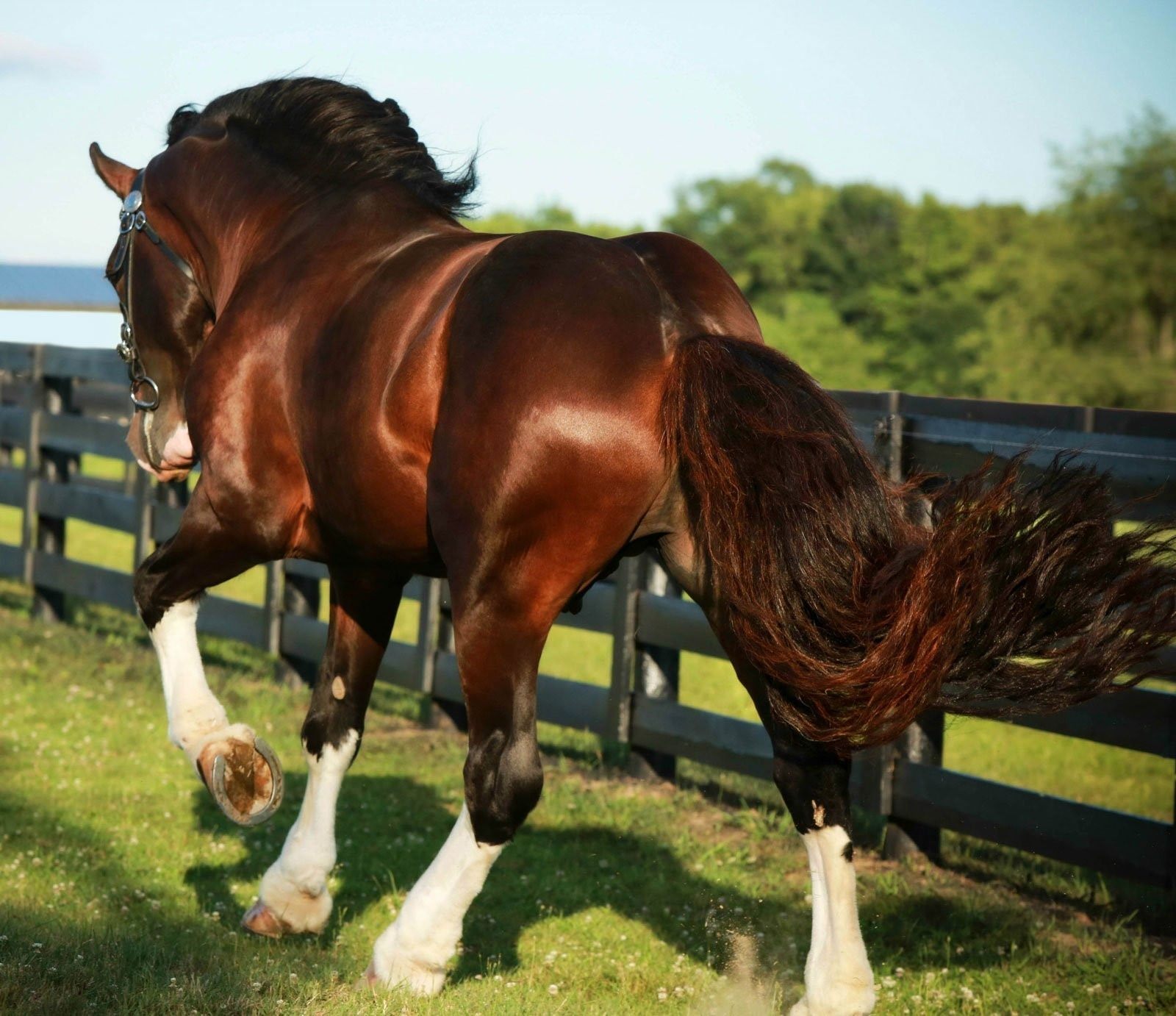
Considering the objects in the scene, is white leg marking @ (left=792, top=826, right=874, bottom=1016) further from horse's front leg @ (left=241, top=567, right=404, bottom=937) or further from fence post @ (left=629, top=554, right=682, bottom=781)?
fence post @ (left=629, top=554, right=682, bottom=781)

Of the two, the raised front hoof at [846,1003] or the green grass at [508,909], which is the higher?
the raised front hoof at [846,1003]

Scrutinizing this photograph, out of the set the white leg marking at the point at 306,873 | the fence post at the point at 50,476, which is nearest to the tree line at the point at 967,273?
the fence post at the point at 50,476

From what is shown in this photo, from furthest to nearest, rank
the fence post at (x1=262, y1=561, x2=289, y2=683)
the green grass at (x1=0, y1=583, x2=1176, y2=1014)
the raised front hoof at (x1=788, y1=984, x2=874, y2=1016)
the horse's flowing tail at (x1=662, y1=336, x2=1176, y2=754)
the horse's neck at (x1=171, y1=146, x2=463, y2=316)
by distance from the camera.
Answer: the fence post at (x1=262, y1=561, x2=289, y2=683)
the horse's neck at (x1=171, y1=146, x2=463, y2=316)
the green grass at (x1=0, y1=583, x2=1176, y2=1014)
the raised front hoof at (x1=788, y1=984, x2=874, y2=1016)
the horse's flowing tail at (x1=662, y1=336, x2=1176, y2=754)

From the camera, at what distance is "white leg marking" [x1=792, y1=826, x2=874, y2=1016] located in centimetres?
313

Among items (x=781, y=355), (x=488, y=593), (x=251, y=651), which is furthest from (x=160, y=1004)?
(x=251, y=651)

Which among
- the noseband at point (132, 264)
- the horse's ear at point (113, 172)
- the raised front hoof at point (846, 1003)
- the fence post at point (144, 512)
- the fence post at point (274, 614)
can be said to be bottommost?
the fence post at point (274, 614)

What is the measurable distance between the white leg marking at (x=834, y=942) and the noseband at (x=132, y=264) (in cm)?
290

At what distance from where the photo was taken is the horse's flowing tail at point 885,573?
295 cm

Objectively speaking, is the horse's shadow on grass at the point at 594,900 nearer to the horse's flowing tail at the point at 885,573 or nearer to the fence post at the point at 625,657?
the fence post at the point at 625,657

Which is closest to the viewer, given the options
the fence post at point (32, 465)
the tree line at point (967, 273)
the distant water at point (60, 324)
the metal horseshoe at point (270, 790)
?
the metal horseshoe at point (270, 790)

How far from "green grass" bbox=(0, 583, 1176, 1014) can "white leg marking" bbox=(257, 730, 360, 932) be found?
9cm

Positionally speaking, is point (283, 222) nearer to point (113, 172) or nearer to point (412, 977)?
point (113, 172)

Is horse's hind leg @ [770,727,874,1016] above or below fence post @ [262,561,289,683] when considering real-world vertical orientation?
above

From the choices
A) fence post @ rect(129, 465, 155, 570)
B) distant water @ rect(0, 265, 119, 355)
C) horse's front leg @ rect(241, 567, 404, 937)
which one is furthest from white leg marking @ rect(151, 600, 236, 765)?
fence post @ rect(129, 465, 155, 570)
